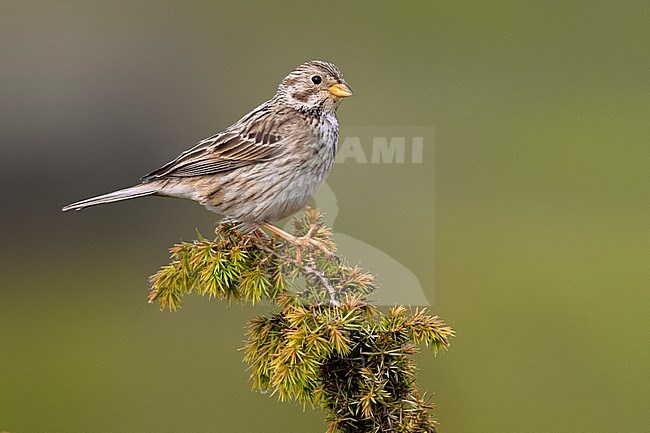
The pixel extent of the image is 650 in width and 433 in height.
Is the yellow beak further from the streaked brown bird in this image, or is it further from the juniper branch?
the juniper branch

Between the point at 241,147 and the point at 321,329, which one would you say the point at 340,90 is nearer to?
the point at 241,147

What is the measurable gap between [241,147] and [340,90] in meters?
0.20

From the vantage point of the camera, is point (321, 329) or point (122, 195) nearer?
point (321, 329)

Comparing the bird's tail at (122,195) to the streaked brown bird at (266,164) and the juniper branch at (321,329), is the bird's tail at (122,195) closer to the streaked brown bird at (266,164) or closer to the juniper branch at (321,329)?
the streaked brown bird at (266,164)

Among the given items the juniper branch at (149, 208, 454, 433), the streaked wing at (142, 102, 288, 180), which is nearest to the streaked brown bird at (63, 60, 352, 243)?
the streaked wing at (142, 102, 288, 180)

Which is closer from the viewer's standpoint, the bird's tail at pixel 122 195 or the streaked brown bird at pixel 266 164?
the bird's tail at pixel 122 195

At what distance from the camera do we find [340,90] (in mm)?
1359

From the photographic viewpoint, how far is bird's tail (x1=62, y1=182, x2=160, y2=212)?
1306 mm

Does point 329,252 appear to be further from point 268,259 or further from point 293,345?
point 293,345

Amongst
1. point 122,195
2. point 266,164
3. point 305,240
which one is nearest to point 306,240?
point 305,240

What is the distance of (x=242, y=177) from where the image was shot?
1.45 meters

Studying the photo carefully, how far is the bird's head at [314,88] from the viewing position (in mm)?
1366

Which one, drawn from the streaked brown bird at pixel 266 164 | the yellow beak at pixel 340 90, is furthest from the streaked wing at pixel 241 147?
the yellow beak at pixel 340 90

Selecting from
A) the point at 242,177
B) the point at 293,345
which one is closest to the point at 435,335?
the point at 293,345
